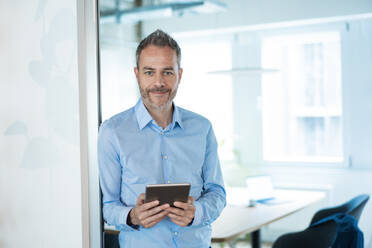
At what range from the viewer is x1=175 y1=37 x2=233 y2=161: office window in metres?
5.54

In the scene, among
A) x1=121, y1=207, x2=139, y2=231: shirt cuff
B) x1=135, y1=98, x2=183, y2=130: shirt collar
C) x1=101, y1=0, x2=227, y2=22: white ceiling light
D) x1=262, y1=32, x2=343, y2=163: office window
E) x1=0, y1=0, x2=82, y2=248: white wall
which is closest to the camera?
x1=121, y1=207, x2=139, y2=231: shirt cuff

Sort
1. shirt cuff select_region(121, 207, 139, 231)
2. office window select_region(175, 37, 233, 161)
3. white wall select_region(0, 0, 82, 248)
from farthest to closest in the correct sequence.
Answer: office window select_region(175, 37, 233, 161), white wall select_region(0, 0, 82, 248), shirt cuff select_region(121, 207, 139, 231)

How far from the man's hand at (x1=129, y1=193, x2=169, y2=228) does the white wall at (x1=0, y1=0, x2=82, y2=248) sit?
0.47 metres

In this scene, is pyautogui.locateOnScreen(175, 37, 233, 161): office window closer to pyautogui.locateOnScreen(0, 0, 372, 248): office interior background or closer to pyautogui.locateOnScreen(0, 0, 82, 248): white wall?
pyautogui.locateOnScreen(0, 0, 372, 248): office interior background

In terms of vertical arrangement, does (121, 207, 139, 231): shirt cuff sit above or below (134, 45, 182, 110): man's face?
below

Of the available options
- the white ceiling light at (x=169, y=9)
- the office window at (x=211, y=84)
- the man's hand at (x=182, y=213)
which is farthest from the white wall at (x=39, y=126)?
the office window at (x=211, y=84)

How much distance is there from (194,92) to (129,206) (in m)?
3.88

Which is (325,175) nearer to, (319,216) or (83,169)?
(319,216)

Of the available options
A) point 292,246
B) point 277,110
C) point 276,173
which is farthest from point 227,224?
point 277,110

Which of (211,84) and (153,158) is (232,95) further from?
(153,158)

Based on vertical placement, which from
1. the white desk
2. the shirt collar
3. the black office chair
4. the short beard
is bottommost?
the black office chair

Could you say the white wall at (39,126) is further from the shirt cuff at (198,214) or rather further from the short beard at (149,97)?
the shirt cuff at (198,214)

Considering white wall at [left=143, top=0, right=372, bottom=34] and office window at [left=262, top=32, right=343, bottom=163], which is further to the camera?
office window at [left=262, top=32, right=343, bottom=163]

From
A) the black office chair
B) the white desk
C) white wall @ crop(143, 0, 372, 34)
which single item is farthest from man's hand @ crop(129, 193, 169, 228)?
white wall @ crop(143, 0, 372, 34)
